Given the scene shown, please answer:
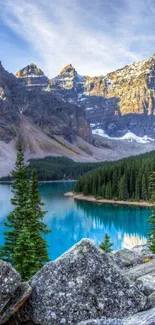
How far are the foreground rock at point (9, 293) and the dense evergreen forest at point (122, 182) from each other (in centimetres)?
10635

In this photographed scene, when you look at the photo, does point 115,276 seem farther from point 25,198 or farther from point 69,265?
point 25,198

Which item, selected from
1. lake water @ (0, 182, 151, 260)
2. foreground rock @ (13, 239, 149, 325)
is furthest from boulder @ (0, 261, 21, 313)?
lake water @ (0, 182, 151, 260)

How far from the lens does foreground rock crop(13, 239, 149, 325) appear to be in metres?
6.86

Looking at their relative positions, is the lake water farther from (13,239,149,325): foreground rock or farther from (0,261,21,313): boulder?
(0,261,21,313): boulder

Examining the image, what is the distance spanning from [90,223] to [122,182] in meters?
37.2

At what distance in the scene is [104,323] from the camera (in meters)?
5.61

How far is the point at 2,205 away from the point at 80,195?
36.4 meters

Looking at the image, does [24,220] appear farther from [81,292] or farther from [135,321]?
[135,321]

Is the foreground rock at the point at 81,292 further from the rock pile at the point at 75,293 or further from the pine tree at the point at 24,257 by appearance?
the pine tree at the point at 24,257

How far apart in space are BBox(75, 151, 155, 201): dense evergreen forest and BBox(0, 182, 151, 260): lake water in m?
10.8

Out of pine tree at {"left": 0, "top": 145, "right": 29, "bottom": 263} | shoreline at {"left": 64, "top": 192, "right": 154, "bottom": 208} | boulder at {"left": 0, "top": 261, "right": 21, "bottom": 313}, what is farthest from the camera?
shoreline at {"left": 64, "top": 192, "right": 154, "bottom": 208}

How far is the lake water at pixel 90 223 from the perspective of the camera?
6600 centimetres

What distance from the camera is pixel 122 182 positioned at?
4702 inches

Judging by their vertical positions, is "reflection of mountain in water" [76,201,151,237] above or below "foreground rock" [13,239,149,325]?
below
